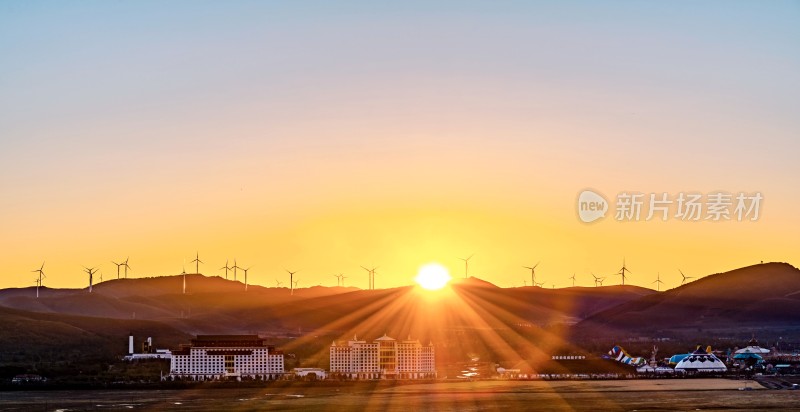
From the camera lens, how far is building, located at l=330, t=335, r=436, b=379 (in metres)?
146

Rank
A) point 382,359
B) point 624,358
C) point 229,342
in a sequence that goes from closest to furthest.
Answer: point 382,359 < point 229,342 < point 624,358

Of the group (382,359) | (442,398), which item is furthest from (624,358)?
(442,398)

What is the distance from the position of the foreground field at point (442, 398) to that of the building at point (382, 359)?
17457 mm

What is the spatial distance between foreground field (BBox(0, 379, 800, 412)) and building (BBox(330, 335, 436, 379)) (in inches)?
687

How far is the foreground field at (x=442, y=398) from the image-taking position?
9731 cm

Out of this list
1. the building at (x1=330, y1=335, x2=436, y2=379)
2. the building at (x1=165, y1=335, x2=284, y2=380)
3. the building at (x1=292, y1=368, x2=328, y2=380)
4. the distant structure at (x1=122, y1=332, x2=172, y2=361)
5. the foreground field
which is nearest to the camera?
the foreground field

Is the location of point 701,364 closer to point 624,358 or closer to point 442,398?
point 624,358

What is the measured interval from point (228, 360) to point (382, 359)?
54.4 feet

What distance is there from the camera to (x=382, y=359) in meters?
148

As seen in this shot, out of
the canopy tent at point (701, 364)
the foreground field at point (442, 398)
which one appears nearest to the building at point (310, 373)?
the foreground field at point (442, 398)

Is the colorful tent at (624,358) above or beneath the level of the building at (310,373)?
above

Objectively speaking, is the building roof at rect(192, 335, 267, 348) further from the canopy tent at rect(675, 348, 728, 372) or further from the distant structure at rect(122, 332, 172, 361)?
the canopy tent at rect(675, 348, 728, 372)

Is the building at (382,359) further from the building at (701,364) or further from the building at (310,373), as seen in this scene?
the building at (701,364)

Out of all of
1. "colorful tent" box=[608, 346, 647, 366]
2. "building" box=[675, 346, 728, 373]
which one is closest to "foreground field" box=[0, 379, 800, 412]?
"building" box=[675, 346, 728, 373]
